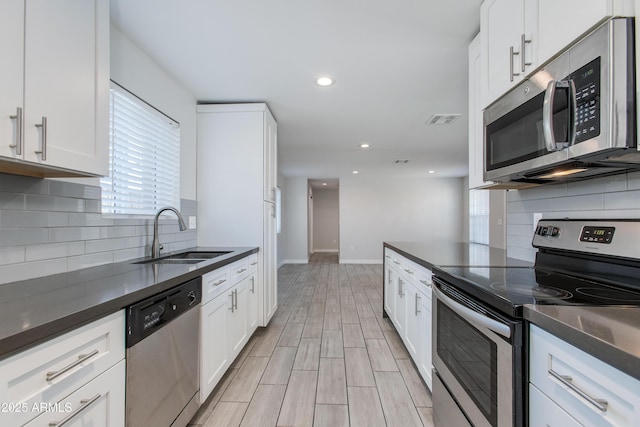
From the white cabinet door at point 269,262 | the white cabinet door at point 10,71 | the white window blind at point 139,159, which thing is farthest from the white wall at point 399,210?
the white cabinet door at point 10,71

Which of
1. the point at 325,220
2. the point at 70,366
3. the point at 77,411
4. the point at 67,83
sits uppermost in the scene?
the point at 67,83

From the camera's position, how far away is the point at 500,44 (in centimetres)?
146

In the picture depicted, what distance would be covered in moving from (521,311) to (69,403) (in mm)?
1376

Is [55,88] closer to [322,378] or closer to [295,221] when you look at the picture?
[322,378]

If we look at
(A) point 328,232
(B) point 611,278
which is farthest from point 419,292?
(A) point 328,232

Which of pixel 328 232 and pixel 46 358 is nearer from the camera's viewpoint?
pixel 46 358

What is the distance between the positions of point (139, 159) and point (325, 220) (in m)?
8.94

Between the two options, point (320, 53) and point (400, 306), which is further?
point (400, 306)

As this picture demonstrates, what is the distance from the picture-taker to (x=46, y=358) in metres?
0.78

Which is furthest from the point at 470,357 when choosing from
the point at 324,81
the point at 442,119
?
the point at 442,119

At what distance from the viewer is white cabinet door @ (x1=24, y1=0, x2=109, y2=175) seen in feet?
3.42

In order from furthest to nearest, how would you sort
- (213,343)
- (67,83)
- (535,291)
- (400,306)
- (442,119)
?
(442,119) < (400,306) < (213,343) < (67,83) < (535,291)

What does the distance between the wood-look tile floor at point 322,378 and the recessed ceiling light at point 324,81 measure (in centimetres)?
236

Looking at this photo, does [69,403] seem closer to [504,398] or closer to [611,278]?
[504,398]
